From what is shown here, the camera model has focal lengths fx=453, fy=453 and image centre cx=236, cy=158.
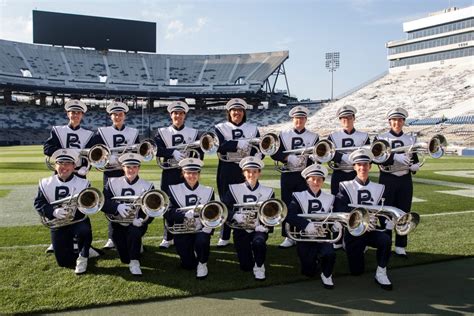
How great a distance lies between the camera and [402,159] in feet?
17.7

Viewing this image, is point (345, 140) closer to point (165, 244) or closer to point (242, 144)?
point (242, 144)

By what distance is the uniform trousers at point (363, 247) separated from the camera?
4.52m

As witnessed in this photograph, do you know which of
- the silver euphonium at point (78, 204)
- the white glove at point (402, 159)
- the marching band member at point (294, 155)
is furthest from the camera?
the marching band member at point (294, 155)

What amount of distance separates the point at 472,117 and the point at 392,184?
3412 cm

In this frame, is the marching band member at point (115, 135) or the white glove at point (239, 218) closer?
the white glove at point (239, 218)

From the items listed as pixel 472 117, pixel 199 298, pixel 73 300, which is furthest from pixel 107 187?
pixel 472 117

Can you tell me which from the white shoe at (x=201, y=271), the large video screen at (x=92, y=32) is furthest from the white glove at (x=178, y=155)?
the large video screen at (x=92, y=32)

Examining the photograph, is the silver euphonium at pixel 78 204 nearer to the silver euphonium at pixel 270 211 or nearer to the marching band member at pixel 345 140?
the silver euphonium at pixel 270 211

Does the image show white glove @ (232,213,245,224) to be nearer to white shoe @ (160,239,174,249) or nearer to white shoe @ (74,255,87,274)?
white shoe @ (160,239,174,249)

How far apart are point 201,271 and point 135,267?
0.70 meters

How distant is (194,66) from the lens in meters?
60.5

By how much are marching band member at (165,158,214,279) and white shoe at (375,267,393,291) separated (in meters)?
1.72

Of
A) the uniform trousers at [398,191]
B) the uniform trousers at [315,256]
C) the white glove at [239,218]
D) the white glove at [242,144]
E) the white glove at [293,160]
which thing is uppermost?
the white glove at [242,144]

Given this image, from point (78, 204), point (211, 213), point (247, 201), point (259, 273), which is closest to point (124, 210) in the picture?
point (78, 204)
